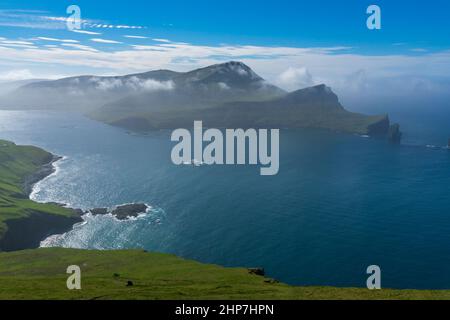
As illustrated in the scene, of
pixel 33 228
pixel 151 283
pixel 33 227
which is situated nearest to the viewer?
pixel 151 283

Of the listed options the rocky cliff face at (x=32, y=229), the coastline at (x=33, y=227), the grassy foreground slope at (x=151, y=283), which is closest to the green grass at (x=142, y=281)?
the grassy foreground slope at (x=151, y=283)

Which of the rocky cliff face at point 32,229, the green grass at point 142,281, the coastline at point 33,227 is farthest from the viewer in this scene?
the coastline at point 33,227

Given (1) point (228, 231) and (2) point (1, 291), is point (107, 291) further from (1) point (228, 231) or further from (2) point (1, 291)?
(1) point (228, 231)

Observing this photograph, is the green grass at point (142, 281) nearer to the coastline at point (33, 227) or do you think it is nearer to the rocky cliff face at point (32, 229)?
the rocky cliff face at point (32, 229)

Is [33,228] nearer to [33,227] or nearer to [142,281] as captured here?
[33,227]

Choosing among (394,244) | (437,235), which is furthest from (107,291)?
(437,235)

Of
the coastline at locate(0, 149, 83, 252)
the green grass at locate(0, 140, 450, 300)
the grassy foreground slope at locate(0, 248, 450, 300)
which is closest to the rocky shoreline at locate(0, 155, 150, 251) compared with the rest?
the coastline at locate(0, 149, 83, 252)

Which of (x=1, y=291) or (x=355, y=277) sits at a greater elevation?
(x=1, y=291)

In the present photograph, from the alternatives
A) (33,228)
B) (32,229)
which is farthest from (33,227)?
(32,229)
